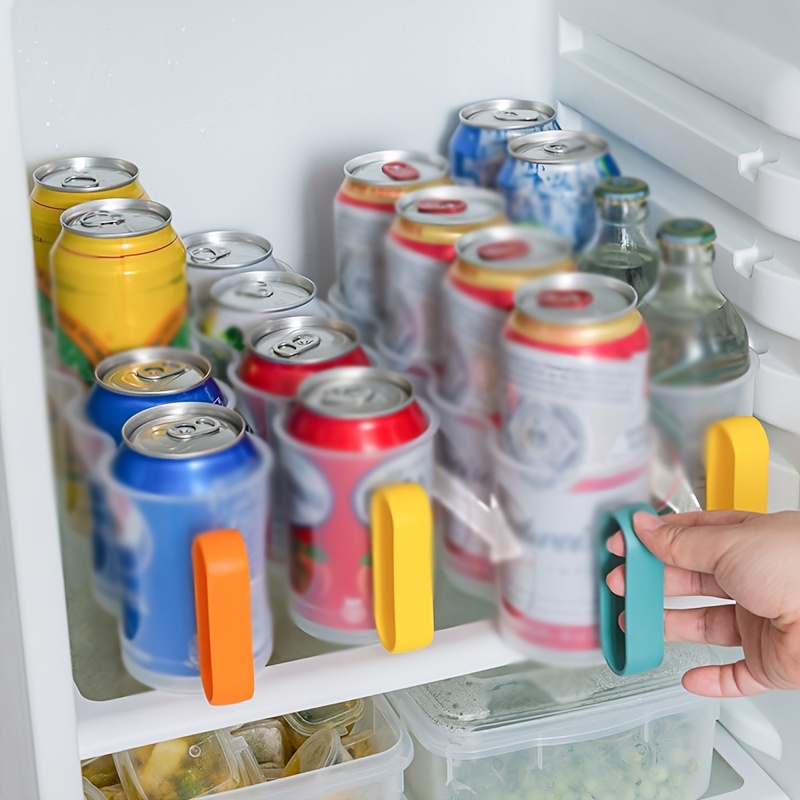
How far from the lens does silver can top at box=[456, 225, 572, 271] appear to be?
832mm

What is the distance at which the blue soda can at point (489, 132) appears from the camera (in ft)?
3.21

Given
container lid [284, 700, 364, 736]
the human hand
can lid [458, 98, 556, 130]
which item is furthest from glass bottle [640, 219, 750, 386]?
container lid [284, 700, 364, 736]

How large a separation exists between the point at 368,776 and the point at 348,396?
467 mm

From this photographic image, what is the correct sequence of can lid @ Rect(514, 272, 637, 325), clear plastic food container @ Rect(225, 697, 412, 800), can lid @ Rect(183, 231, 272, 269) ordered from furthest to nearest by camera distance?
clear plastic food container @ Rect(225, 697, 412, 800)
can lid @ Rect(183, 231, 272, 269)
can lid @ Rect(514, 272, 637, 325)

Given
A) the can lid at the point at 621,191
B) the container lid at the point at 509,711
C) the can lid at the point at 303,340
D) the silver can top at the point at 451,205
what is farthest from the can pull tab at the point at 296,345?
the container lid at the point at 509,711

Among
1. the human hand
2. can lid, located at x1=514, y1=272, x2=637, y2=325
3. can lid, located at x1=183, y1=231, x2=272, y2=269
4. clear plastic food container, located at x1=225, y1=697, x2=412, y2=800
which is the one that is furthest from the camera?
clear plastic food container, located at x1=225, y1=697, x2=412, y2=800

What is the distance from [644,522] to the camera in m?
0.88

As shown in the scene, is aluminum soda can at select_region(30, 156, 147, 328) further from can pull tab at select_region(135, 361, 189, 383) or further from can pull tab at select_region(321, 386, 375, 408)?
can pull tab at select_region(321, 386, 375, 408)

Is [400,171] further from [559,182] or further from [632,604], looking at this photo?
[632,604]

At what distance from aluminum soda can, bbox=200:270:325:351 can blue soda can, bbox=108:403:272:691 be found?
0.07 m

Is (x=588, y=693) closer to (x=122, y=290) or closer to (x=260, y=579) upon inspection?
(x=260, y=579)

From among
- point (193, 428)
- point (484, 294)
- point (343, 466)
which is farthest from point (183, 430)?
point (484, 294)

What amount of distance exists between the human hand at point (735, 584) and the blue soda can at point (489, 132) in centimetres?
27

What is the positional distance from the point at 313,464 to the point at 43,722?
0.82 ft
